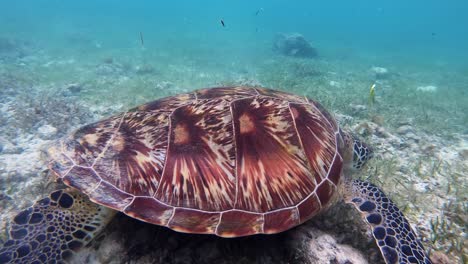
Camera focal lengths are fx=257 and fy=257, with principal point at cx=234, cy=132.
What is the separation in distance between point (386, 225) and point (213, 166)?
1641 millimetres

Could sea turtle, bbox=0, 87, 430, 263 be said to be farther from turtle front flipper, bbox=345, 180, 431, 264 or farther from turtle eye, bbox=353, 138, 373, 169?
turtle eye, bbox=353, 138, 373, 169

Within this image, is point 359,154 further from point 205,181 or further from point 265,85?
point 265,85

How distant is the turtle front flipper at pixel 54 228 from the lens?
2055mm

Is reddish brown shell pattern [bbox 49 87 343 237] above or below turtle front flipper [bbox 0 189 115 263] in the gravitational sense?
above

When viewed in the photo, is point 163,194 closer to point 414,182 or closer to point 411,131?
point 414,182

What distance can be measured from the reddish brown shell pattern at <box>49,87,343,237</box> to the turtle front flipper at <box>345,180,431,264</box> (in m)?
0.34

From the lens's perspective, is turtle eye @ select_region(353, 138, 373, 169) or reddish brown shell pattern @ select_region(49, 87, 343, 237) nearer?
reddish brown shell pattern @ select_region(49, 87, 343, 237)

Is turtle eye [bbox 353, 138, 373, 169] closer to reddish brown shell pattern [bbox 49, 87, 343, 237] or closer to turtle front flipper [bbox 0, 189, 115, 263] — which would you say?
reddish brown shell pattern [bbox 49, 87, 343, 237]

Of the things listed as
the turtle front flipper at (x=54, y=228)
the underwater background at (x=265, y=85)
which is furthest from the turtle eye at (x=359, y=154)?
the turtle front flipper at (x=54, y=228)

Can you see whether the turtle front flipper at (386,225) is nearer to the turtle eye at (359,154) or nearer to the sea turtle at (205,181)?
the sea turtle at (205,181)

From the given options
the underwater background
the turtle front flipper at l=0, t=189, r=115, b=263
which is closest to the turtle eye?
the underwater background

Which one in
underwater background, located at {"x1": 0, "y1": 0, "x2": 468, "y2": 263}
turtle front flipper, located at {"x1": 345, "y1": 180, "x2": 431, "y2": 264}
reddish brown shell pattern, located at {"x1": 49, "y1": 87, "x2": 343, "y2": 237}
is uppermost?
reddish brown shell pattern, located at {"x1": 49, "y1": 87, "x2": 343, "y2": 237}

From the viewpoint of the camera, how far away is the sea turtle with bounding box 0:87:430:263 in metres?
2.12

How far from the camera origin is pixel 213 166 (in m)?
2.29
